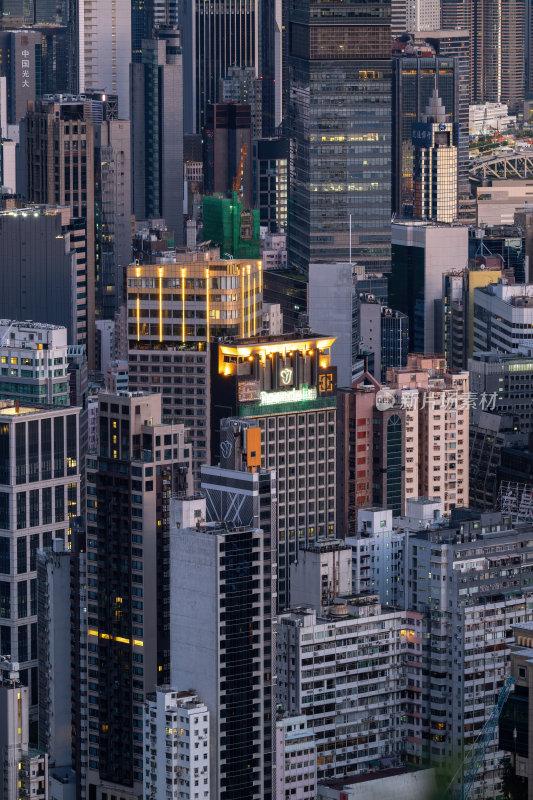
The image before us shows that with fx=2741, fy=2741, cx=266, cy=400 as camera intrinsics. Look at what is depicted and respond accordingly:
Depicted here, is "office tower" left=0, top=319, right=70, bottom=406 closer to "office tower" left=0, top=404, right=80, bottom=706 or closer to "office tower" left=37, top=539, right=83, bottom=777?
"office tower" left=0, top=404, right=80, bottom=706

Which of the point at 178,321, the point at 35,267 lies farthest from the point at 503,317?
the point at 178,321

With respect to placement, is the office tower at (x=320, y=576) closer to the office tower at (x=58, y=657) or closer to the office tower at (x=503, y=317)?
the office tower at (x=58, y=657)

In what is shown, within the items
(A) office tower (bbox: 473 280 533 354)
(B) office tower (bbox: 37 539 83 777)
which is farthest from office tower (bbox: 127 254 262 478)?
(A) office tower (bbox: 473 280 533 354)

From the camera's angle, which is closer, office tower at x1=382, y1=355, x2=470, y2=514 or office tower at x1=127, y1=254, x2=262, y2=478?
office tower at x1=127, y1=254, x2=262, y2=478

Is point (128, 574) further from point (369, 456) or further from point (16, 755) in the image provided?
point (369, 456)

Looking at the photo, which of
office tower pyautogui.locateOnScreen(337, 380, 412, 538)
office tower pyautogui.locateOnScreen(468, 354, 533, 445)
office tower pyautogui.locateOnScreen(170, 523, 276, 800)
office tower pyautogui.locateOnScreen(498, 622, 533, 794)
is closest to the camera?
office tower pyautogui.locateOnScreen(498, 622, 533, 794)

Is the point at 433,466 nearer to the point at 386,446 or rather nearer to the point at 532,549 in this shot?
the point at 386,446

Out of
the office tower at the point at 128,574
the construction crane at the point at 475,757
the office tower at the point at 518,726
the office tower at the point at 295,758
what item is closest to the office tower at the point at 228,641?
the office tower at the point at 295,758
